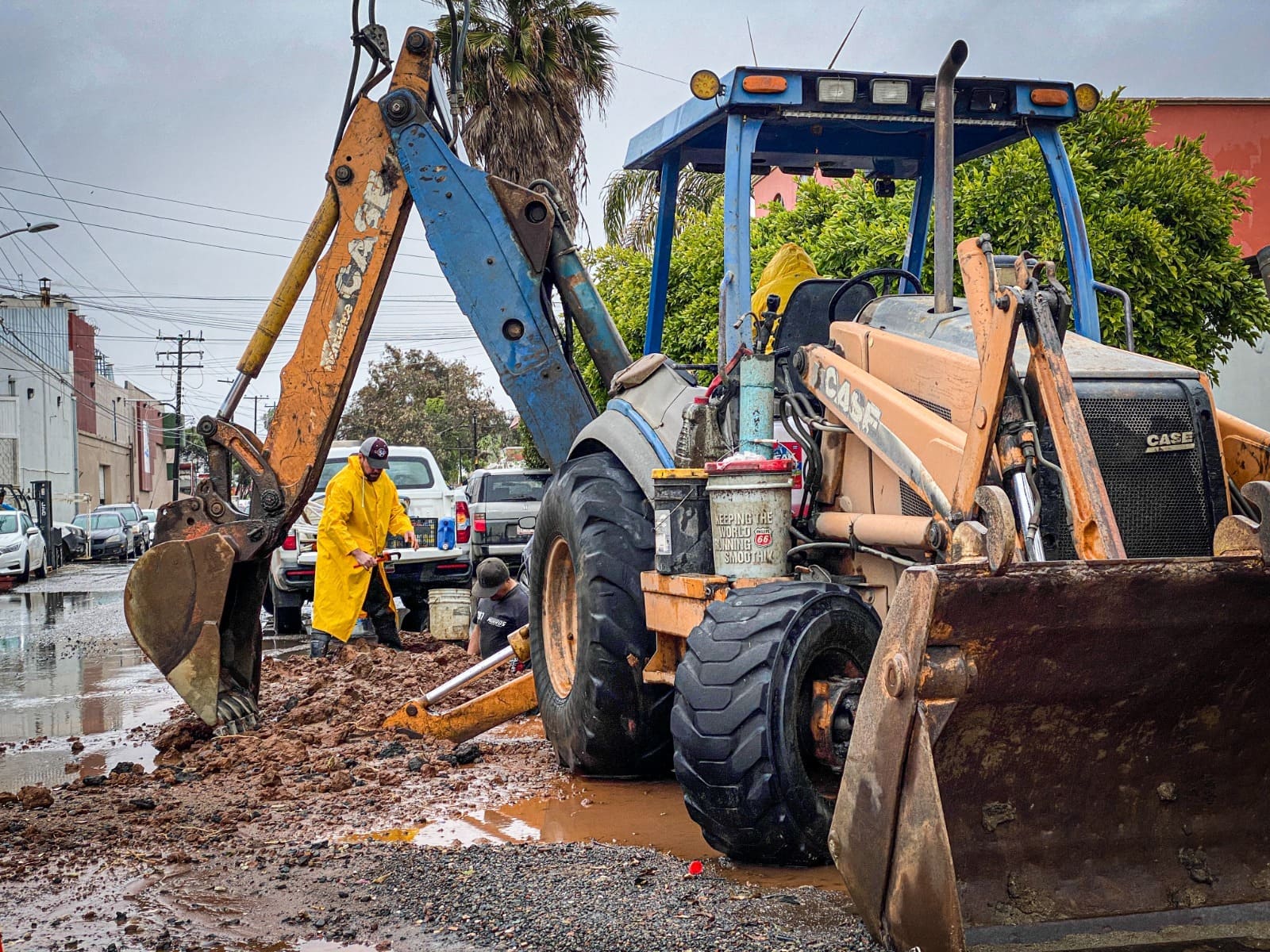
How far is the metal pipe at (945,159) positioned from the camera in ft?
13.1

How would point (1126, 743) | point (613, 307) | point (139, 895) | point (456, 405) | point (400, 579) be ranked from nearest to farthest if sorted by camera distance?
point (1126, 743), point (139, 895), point (400, 579), point (613, 307), point (456, 405)

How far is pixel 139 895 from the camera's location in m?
4.36

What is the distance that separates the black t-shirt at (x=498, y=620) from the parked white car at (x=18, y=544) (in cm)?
1908

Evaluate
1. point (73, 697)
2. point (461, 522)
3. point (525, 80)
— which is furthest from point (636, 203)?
point (73, 697)

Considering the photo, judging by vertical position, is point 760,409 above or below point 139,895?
above

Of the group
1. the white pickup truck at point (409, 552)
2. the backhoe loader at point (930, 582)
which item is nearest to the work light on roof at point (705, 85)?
the backhoe loader at point (930, 582)

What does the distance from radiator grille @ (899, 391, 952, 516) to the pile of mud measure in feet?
7.48

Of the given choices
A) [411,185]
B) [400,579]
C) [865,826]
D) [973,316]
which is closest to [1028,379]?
[973,316]

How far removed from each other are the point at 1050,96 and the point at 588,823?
3368mm

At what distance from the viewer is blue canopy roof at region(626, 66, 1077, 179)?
4.93 metres

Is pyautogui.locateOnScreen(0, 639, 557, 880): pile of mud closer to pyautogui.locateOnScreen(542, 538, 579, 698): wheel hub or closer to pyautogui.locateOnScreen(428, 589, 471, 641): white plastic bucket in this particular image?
pyautogui.locateOnScreen(542, 538, 579, 698): wheel hub

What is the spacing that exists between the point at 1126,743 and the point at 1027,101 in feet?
9.00

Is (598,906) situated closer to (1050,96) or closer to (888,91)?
(888,91)

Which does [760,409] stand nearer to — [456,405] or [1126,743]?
[1126,743]
